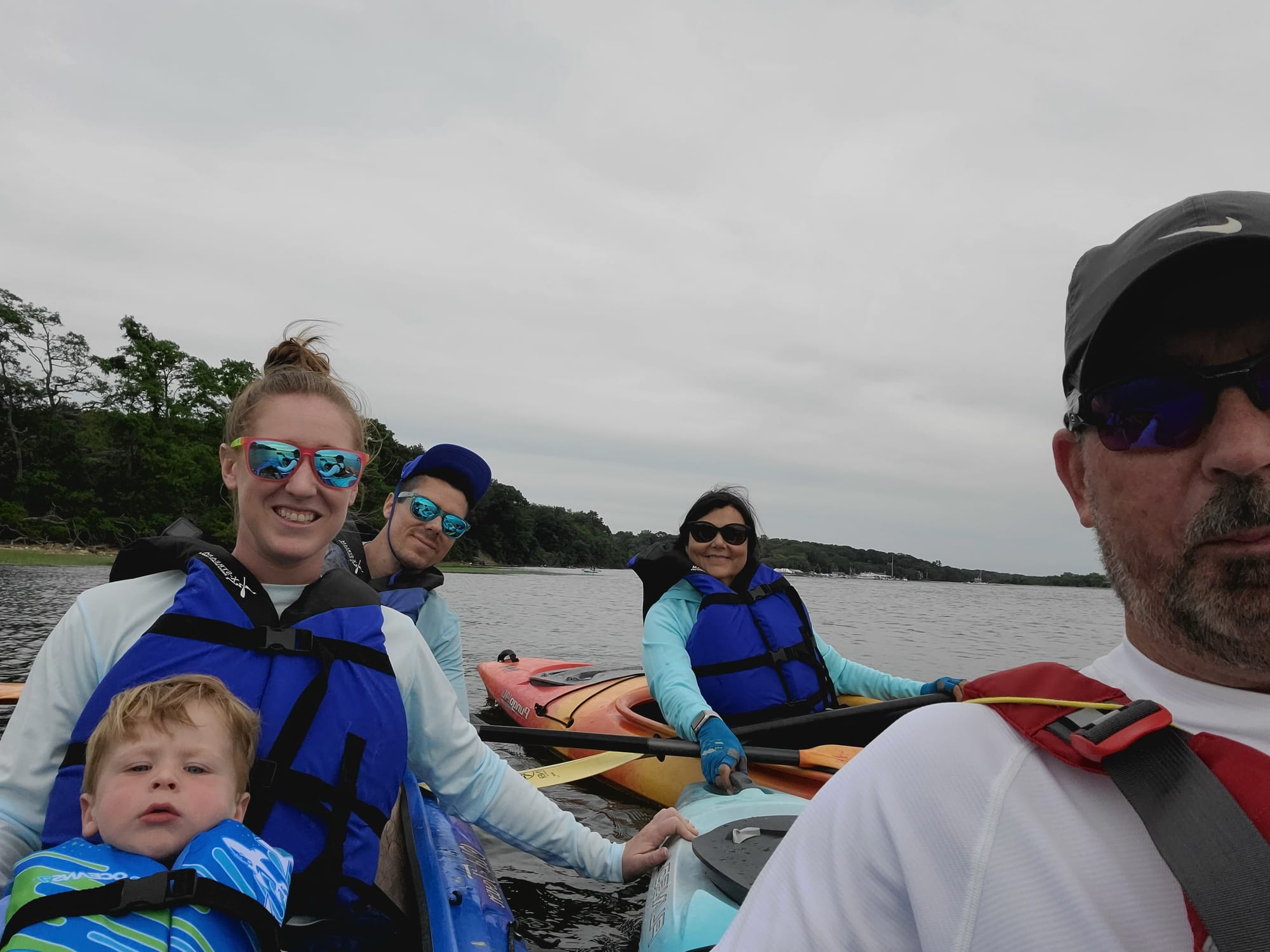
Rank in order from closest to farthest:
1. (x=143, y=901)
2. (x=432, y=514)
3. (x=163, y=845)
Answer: (x=143, y=901) < (x=163, y=845) < (x=432, y=514)

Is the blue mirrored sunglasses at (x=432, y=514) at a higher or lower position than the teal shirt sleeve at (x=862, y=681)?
higher

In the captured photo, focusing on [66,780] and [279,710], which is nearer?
[66,780]

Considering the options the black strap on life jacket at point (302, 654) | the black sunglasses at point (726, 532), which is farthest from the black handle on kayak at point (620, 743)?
the black strap on life jacket at point (302, 654)

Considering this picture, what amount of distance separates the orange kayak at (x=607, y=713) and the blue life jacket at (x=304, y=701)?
8.84ft

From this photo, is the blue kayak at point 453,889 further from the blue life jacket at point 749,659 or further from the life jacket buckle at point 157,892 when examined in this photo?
the blue life jacket at point 749,659

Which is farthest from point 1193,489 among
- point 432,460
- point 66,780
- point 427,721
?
point 432,460

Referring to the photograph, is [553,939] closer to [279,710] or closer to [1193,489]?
[279,710]

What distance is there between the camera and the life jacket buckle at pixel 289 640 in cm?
199

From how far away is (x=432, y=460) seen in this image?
4125 mm

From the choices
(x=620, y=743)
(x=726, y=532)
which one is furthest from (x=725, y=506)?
(x=620, y=743)

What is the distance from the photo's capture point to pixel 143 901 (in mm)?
1444

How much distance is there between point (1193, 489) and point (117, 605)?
224 centimetres

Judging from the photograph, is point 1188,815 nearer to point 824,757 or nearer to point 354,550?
point 824,757

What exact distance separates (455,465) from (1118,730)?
Result: 363cm
